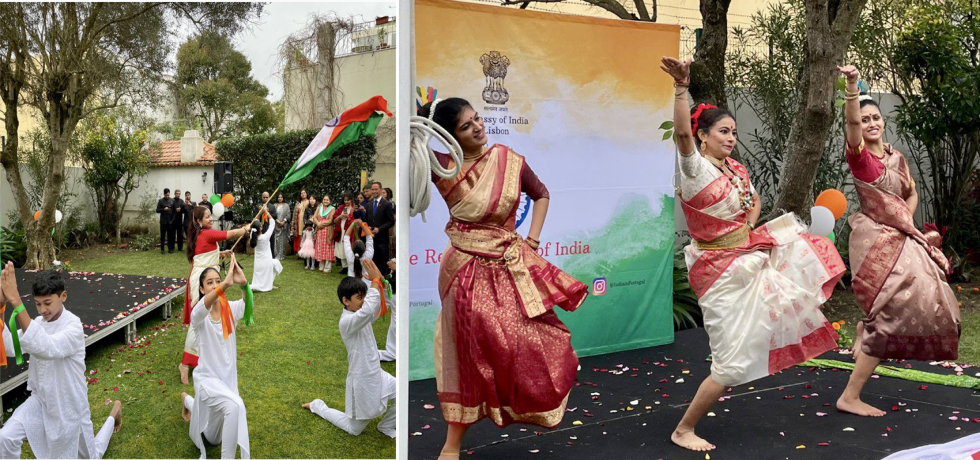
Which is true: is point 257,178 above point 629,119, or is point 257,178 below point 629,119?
below

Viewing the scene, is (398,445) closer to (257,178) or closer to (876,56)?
(257,178)

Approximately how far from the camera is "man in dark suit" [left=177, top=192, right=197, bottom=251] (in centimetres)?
362

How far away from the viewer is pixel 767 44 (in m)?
9.71

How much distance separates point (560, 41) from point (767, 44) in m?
4.71

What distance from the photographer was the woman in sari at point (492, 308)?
3.69 metres

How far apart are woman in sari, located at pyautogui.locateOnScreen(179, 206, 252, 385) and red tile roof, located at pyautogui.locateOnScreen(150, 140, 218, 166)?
0.19 metres

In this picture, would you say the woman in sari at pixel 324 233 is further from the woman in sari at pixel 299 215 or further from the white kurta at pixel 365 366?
the white kurta at pixel 365 366

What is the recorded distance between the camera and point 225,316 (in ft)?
12.0

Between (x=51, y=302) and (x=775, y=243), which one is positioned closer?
(x=51, y=302)

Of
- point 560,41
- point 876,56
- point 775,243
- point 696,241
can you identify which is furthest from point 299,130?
point 876,56

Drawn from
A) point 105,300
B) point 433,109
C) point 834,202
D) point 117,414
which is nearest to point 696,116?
point 834,202

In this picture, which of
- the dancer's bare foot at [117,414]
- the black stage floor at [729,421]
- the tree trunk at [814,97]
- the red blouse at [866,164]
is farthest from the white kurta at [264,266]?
the tree trunk at [814,97]

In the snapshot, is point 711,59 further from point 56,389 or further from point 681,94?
point 56,389

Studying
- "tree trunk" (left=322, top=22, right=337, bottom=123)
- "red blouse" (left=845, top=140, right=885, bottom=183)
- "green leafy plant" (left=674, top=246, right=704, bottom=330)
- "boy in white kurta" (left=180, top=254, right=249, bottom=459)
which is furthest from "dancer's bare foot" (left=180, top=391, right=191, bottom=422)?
"green leafy plant" (left=674, top=246, right=704, bottom=330)
